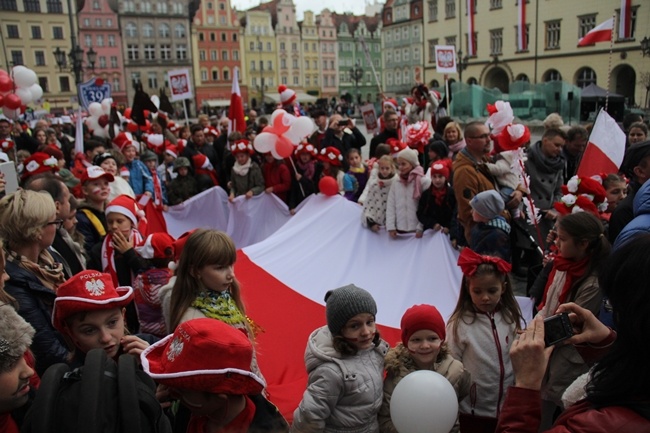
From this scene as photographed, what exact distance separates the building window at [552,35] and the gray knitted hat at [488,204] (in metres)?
44.0

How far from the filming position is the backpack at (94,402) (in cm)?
134

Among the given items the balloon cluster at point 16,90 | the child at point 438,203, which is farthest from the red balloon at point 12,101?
the child at point 438,203

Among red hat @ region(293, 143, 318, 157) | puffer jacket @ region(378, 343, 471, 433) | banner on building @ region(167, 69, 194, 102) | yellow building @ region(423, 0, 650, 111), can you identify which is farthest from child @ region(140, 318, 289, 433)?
yellow building @ region(423, 0, 650, 111)

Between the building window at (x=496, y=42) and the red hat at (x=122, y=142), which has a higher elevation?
the building window at (x=496, y=42)

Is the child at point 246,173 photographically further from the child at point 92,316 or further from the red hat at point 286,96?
the child at point 92,316

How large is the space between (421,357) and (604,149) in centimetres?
347

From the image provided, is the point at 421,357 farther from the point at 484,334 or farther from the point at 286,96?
the point at 286,96

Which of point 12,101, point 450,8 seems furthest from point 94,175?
point 450,8

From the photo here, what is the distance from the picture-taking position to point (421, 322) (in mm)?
2686

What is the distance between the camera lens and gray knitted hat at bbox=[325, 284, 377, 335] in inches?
106

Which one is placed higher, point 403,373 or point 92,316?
point 92,316

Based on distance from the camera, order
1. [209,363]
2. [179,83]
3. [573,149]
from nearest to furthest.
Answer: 1. [209,363]
2. [573,149]
3. [179,83]

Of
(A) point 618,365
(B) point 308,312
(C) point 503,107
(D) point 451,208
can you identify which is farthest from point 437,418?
(C) point 503,107

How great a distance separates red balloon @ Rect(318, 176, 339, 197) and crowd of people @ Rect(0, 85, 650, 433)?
706 millimetres
